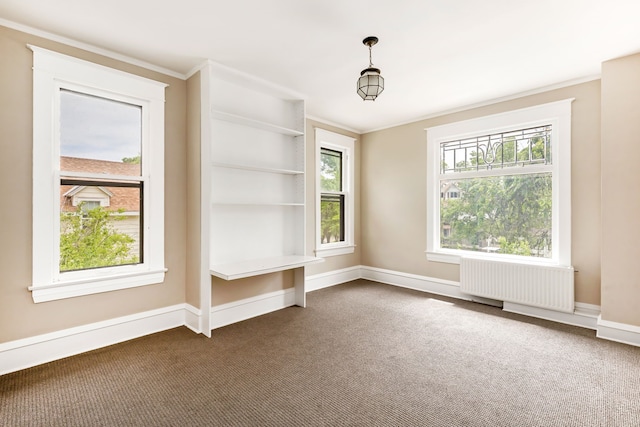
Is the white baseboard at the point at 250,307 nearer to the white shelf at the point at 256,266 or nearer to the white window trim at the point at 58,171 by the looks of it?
the white shelf at the point at 256,266

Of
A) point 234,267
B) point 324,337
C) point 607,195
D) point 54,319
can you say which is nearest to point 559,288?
point 607,195

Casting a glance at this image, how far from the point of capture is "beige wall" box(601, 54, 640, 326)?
2.89m

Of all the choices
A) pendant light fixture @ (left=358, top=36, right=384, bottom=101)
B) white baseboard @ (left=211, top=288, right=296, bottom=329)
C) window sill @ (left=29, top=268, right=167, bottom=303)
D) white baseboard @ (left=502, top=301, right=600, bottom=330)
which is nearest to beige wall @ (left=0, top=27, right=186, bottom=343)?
window sill @ (left=29, top=268, right=167, bottom=303)

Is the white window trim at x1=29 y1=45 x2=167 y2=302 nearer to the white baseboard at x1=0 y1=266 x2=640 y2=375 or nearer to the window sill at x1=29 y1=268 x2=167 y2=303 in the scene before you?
the window sill at x1=29 y1=268 x2=167 y2=303

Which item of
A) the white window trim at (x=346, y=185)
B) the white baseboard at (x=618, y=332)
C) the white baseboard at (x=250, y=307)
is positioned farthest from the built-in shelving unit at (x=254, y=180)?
the white baseboard at (x=618, y=332)

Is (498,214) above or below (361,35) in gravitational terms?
below

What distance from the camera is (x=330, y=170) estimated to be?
5.24 metres

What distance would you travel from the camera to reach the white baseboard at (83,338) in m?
2.44

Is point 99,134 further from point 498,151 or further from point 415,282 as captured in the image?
point 498,151

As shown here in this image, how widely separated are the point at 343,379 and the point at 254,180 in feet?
7.78

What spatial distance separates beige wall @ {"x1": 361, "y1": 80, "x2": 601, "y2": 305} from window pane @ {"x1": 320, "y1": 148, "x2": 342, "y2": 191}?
1.75ft

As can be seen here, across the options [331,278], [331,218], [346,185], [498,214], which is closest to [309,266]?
[331,278]

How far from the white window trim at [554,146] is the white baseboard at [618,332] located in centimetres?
71

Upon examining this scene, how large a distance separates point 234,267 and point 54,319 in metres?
1.52
